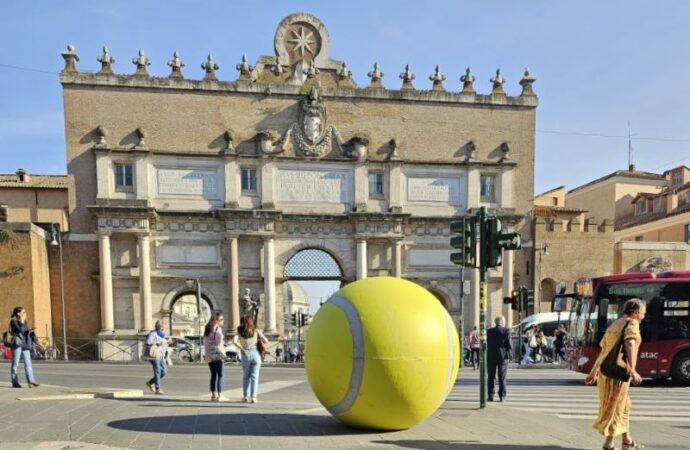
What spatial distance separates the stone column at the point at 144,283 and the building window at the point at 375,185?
11.8 m

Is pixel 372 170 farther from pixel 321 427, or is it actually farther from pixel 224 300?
pixel 321 427

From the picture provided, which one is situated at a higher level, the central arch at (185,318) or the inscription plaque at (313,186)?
the inscription plaque at (313,186)

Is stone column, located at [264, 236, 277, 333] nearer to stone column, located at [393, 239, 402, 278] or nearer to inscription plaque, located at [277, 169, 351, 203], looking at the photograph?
inscription plaque, located at [277, 169, 351, 203]

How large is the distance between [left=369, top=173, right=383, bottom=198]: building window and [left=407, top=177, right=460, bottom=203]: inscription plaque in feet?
5.12

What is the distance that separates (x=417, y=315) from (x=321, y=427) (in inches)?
80.0

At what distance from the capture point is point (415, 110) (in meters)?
27.1

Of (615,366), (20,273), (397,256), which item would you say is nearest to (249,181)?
(397,256)

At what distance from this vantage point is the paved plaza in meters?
5.64

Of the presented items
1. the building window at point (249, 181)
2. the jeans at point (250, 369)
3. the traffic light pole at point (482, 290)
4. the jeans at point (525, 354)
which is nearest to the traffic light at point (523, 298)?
the jeans at point (525, 354)

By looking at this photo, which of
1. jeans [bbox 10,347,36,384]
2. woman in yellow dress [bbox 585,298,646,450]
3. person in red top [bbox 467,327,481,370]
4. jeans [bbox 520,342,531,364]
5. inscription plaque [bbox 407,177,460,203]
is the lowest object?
jeans [bbox 520,342,531,364]

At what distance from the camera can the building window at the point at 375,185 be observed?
2653cm

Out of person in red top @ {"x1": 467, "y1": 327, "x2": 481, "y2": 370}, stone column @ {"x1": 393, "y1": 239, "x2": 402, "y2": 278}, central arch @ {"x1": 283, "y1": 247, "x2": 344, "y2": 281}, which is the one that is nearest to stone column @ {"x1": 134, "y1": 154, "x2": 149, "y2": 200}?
central arch @ {"x1": 283, "y1": 247, "x2": 344, "y2": 281}

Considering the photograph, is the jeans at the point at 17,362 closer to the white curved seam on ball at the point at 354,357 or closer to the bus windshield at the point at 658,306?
the white curved seam on ball at the point at 354,357

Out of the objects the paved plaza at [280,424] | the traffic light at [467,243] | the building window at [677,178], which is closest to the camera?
the paved plaza at [280,424]
